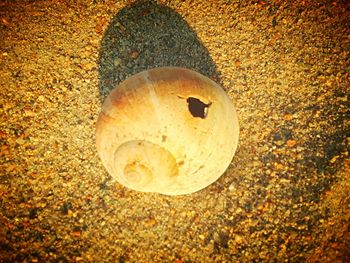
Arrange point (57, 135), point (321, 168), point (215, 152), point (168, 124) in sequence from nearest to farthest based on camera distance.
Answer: point (168, 124), point (215, 152), point (321, 168), point (57, 135)

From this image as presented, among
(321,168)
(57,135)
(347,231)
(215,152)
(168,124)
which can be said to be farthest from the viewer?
(57,135)

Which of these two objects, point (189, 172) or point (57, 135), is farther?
point (57, 135)

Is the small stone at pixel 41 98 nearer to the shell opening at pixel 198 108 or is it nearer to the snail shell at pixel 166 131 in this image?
the snail shell at pixel 166 131

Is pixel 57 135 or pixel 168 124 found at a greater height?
pixel 57 135

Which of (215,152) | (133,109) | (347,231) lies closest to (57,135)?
(133,109)

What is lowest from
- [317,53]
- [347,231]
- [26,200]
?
[26,200]

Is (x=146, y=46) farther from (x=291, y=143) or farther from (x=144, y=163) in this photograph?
(x=291, y=143)

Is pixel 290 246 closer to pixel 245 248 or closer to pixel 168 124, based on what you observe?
pixel 245 248
